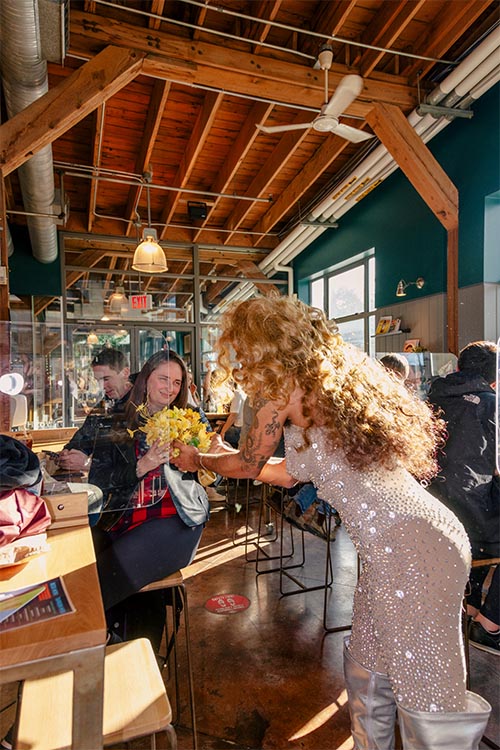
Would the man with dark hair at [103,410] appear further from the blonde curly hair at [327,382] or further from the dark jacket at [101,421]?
the blonde curly hair at [327,382]

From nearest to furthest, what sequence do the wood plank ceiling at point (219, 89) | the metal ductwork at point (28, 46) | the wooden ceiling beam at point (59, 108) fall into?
the metal ductwork at point (28, 46) < the wooden ceiling beam at point (59, 108) < the wood plank ceiling at point (219, 89)

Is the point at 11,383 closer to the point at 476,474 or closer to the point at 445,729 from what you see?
the point at 445,729

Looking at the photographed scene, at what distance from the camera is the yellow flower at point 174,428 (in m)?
1.92

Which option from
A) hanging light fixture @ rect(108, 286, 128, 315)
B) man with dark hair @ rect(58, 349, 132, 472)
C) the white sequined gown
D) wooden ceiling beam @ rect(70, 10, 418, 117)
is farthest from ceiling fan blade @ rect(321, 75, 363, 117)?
hanging light fixture @ rect(108, 286, 128, 315)

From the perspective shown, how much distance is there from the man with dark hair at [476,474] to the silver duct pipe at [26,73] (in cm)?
323

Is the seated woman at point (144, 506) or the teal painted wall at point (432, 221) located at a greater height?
the teal painted wall at point (432, 221)

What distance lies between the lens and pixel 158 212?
821 centimetres

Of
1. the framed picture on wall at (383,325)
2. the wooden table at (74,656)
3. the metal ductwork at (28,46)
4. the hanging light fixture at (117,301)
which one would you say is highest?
the metal ductwork at (28,46)

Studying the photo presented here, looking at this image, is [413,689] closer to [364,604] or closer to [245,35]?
[364,604]

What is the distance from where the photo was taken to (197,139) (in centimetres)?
537

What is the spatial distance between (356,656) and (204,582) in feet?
6.97

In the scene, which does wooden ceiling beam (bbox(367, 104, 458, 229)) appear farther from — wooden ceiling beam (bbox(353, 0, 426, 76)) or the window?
the window

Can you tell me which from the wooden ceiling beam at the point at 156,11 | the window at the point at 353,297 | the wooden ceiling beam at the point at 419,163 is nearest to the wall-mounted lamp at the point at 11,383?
the wooden ceiling beam at the point at 156,11

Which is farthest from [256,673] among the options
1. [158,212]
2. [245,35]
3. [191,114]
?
[158,212]
